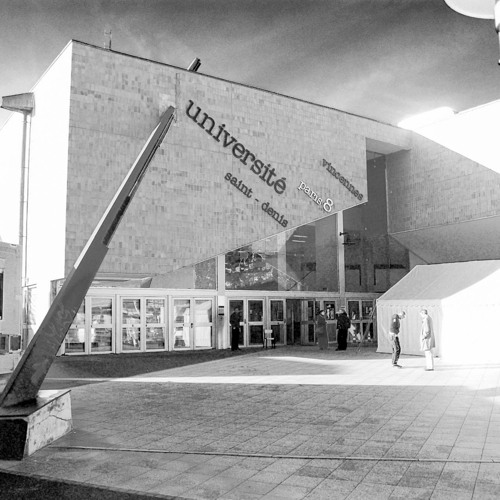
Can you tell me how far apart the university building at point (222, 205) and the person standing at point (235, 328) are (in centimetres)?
40

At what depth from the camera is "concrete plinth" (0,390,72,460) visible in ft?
18.9

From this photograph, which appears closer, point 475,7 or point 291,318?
point 475,7

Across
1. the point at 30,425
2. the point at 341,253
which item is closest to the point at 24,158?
the point at 341,253

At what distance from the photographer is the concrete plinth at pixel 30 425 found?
18.9ft

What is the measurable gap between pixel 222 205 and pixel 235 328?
4.67 m

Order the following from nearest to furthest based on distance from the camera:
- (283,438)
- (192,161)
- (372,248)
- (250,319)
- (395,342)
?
1. (283,438)
2. (395,342)
3. (192,161)
4. (250,319)
5. (372,248)

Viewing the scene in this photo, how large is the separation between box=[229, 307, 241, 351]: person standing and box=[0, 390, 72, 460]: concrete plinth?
1362cm

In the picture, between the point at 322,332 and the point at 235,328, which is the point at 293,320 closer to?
the point at 322,332

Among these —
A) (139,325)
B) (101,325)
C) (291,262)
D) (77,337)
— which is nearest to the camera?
(77,337)

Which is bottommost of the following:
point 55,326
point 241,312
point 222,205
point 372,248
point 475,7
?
point 241,312

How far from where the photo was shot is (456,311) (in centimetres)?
1628

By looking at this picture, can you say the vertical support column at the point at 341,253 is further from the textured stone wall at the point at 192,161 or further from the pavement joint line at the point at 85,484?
the pavement joint line at the point at 85,484

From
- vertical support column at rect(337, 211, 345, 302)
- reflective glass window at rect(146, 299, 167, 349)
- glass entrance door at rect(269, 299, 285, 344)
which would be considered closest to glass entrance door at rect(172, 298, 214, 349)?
reflective glass window at rect(146, 299, 167, 349)

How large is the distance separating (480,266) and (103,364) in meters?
12.0
